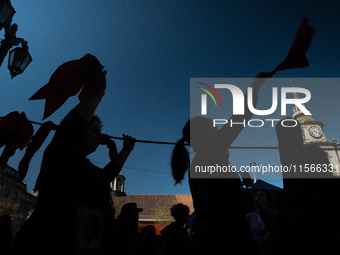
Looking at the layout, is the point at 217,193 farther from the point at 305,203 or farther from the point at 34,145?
the point at 34,145

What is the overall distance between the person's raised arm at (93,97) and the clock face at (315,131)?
220 ft

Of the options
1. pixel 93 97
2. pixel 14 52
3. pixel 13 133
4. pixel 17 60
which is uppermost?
pixel 14 52

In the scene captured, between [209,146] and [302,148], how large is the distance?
0.84 metres

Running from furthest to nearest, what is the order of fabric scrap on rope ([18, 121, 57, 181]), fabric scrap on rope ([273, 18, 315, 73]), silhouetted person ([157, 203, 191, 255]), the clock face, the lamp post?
1. the clock face
2. the lamp post
3. silhouetted person ([157, 203, 191, 255])
4. fabric scrap on rope ([18, 121, 57, 181])
5. fabric scrap on rope ([273, 18, 315, 73])

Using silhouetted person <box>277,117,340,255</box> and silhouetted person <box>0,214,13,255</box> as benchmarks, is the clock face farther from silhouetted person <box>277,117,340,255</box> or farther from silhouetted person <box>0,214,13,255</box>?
silhouetted person <box>0,214,13,255</box>

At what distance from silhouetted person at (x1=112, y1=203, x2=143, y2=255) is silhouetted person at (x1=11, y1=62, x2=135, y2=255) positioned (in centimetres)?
139

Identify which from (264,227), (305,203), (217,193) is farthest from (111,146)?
(264,227)

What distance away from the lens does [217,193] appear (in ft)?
5.34

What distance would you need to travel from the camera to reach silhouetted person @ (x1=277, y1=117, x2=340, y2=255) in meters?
1.60

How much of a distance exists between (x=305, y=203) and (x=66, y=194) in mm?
1633

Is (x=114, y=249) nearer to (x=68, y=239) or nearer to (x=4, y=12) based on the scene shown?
(x=68, y=239)

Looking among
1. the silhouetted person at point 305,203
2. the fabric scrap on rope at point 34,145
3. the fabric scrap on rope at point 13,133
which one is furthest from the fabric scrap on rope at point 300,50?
the fabric scrap on rope at point 13,133

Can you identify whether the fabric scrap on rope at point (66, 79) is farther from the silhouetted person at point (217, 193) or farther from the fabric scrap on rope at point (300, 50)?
the fabric scrap on rope at point (300, 50)

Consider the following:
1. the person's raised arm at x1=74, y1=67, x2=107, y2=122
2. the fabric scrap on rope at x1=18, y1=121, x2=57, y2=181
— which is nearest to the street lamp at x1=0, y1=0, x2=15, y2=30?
the fabric scrap on rope at x1=18, y1=121, x2=57, y2=181
